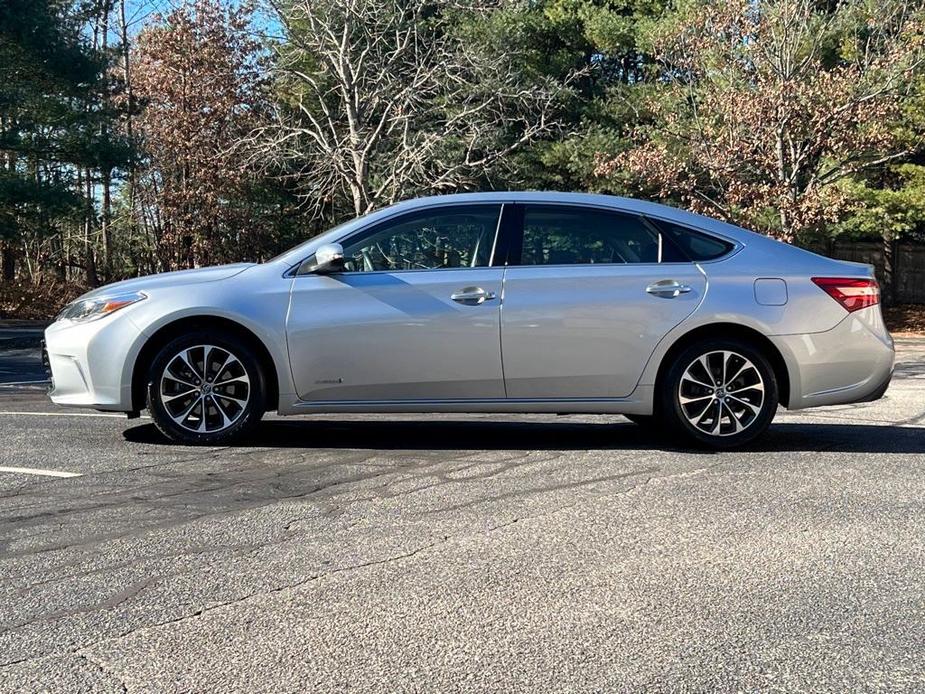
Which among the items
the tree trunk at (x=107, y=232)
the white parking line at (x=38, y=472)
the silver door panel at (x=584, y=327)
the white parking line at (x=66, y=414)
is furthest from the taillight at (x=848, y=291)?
the tree trunk at (x=107, y=232)

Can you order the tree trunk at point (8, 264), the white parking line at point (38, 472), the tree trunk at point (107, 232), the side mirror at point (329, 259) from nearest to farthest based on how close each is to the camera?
the white parking line at point (38, 472)
the side mirror at point (329, 259)
the tree trunk at point (8, 264)
the tree trunk at point (107, 232)

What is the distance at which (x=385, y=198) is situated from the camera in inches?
982

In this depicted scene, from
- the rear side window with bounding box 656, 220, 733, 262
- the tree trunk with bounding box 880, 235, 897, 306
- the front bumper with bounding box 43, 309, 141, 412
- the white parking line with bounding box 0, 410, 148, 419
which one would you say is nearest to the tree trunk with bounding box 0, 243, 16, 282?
the white parking line with bounding box 0, 410, 148, 419

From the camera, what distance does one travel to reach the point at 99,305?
6.56 metres

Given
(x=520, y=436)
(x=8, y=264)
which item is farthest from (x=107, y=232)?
(x=520, y=436)

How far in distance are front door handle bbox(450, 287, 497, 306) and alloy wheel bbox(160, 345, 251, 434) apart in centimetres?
143

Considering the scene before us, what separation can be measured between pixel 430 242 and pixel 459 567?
3.16 m

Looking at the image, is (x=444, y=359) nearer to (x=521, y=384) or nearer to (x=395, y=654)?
(x=521, y=384)

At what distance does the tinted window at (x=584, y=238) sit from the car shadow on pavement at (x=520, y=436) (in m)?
1.26

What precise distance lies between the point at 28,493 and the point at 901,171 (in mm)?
28285

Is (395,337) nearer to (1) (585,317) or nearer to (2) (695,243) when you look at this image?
(1) (585,317)

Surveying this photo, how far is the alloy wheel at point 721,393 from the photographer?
21.3 ft

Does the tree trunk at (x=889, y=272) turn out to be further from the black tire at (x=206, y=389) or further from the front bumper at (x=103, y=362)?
the front bumper at (x=103, y=362)

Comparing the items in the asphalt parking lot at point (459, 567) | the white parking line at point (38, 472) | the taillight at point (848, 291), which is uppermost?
the taillight at point (848, 291)
